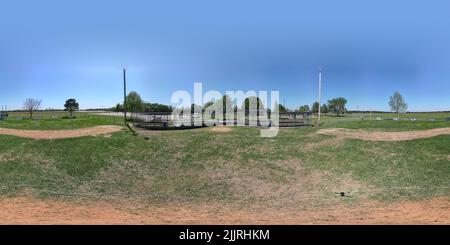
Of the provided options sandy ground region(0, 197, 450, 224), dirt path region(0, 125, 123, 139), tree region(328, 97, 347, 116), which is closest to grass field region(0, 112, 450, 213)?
sandy ground region(0, 197, 450, 224)

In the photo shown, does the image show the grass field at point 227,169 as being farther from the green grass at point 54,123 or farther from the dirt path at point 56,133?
the green grass at point 54,123

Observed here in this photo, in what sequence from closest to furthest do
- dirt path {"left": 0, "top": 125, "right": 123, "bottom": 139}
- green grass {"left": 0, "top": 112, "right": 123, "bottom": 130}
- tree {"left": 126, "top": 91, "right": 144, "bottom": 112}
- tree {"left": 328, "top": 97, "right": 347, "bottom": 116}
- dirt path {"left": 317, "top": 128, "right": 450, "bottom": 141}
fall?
dirt path {"left": 0, "top": 125, "right": 123, "bottom": 139} < dirt path {"left": 317, "top": 128, "right": 450, "bottom": 141} < green grass {"left": 0, "top": 112, "right": 123, "bottom": 130} < tree {"left": 126, "top": 91, "right": 144, "bottom": 112} < tree {"left": 328, "top": 97, "right": 347, "bottom": 116}

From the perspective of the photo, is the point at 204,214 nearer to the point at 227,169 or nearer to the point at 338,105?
the point at 227,169

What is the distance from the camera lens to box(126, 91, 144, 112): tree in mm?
80731

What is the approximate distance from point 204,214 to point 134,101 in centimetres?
7273

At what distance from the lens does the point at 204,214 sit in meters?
13.1

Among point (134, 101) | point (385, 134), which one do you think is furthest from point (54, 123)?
point (134, 101)

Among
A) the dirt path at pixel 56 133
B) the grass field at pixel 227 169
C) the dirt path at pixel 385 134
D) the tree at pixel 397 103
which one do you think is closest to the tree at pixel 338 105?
the tree at pixel 397 103

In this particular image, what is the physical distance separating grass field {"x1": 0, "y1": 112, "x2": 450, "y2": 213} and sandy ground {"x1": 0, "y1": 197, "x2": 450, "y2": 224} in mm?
1039

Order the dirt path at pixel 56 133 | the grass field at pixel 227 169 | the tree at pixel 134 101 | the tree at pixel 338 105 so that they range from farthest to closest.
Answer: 1. the tree at pixel 338 105
2. the tree at pixel 134 101
3. the dirt path at pixel 56 133
4. the grass field at pixel 227 169

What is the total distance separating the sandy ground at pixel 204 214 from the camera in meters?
11.7

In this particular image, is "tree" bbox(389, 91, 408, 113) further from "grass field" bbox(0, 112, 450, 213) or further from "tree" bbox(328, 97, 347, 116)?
"grass field" bbox(0, 112, 450, 213)

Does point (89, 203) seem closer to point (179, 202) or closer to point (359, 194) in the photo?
point (179, 202)

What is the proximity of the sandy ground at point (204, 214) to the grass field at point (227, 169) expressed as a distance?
1.04m
